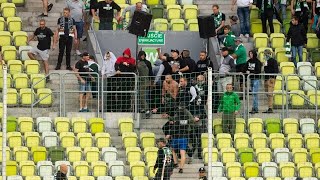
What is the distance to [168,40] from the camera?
5469cm

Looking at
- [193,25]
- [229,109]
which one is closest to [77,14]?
[193,25]

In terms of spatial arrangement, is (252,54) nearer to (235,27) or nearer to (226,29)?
(226,29)

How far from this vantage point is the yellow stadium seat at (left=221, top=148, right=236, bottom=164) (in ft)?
163

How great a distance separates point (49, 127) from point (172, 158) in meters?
3.24

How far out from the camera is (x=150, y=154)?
163 feet

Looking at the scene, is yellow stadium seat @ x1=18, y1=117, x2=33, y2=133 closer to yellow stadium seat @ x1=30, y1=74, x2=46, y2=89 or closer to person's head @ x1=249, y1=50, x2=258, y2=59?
yellow stadium seat @ x1=30, y1=74, x2=46, y2=89

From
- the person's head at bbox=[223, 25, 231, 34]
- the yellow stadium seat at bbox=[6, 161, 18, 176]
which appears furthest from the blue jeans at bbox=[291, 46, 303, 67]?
the yellow stadium seat at bbox=[6, 161, 18, 176]

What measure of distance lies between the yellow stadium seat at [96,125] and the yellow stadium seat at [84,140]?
62 cm

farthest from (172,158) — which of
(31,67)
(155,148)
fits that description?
(31,67)

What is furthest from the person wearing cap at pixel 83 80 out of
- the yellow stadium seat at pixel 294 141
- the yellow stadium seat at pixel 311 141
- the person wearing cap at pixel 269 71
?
the yellow stadium seat at pixel 311 141

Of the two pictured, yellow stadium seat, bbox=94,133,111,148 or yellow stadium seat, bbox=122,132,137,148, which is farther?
yellow stadium seat, bbox=122,132,137,148

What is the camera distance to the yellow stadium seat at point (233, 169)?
48938mm

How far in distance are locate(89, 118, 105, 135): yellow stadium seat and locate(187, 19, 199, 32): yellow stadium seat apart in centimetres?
511

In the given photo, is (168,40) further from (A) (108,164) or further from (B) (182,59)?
(A) (108,164)
